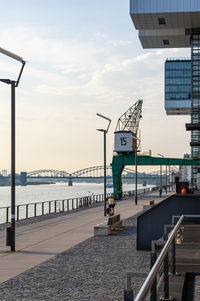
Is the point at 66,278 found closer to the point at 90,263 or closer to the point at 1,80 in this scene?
the point at 90,263

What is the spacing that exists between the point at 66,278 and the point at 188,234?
11.2 feet

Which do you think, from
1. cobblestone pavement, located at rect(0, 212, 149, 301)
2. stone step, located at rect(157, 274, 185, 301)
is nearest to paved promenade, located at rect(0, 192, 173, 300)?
cobblestone pavement, located at rect(0, 212, 149, 301)

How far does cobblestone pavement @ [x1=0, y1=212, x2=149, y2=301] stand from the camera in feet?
35.3

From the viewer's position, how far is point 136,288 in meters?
11.1

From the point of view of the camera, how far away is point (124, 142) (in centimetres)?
8600

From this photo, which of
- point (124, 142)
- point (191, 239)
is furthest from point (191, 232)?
point (124, 142)

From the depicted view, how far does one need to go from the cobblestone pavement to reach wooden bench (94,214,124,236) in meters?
4.18

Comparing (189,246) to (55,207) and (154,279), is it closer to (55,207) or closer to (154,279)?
(154,279)

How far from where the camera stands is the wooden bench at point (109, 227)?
2309 cm

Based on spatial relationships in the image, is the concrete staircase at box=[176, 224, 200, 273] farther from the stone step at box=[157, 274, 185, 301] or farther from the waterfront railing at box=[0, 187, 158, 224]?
the waterfront railing at box=[0, 187, 158, 224]

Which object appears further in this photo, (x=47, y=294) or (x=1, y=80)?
(x=1, y=80)

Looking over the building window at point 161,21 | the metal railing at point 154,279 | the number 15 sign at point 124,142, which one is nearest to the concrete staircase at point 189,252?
the metal railing at point 154,279

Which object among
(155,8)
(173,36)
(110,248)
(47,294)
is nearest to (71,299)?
(47,294)

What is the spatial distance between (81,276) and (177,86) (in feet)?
392
